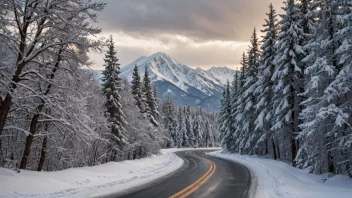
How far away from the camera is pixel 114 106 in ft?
105

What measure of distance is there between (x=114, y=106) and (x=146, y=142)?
9559 mm

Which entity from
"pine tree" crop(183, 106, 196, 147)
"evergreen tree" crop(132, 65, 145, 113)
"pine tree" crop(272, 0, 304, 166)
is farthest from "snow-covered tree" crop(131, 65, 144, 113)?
"pine tree" crop(183, 106, 196, 147)

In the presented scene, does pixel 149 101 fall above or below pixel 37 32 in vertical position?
above

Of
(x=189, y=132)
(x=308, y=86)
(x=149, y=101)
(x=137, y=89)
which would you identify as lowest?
(x=308, y=86)

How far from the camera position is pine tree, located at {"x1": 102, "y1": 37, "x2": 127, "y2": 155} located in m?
32.0

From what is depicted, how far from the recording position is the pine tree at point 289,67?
26491mm

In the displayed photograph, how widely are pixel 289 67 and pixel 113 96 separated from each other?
17.5 meters

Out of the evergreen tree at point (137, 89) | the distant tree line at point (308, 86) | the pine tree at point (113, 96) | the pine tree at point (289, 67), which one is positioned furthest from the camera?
the evergreen tree at point (137, 89)

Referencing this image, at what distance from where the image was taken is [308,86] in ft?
57.5

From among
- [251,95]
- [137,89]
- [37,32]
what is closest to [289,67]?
[251,95]

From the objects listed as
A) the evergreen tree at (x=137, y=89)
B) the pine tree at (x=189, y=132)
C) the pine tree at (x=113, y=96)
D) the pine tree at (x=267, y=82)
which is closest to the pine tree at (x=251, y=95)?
the pine tree at (x=267, y=82)

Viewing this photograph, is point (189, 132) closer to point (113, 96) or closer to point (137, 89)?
point (137, 89)

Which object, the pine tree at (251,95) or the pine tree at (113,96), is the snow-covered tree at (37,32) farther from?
the pine tree at (251,95)

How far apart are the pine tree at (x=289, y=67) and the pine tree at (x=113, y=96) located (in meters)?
15.6
